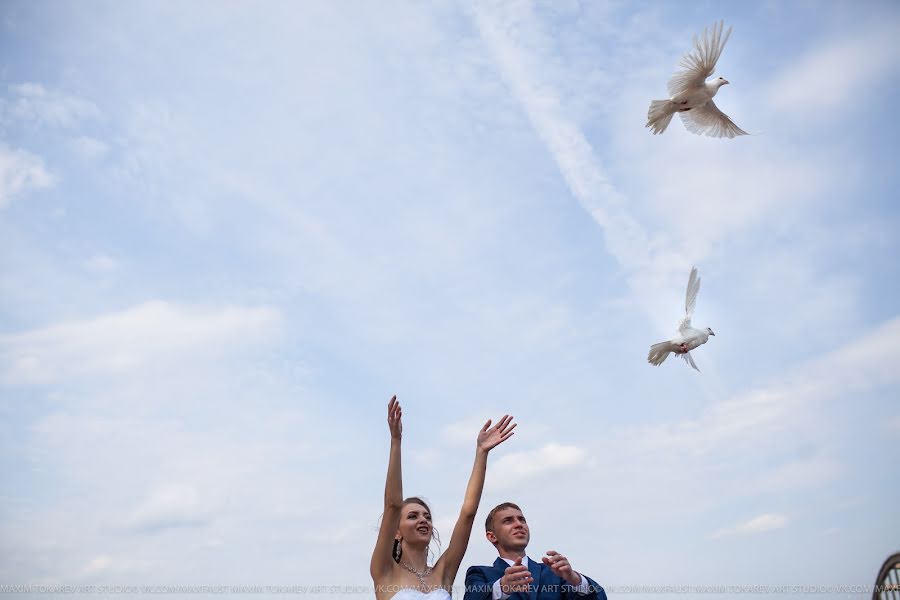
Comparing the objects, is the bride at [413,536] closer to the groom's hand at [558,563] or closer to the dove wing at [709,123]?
the groom's hand at [558,563]

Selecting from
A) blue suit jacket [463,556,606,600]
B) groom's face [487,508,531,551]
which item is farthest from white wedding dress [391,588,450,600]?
groom's face [487,508,531,551]

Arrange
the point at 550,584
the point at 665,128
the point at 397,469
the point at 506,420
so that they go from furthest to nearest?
1. the point at 665,128
2. the point at 506,420
3. the point at 550,584
4. the point at 397,469

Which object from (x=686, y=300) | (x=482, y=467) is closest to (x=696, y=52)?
(x=686, y=300)

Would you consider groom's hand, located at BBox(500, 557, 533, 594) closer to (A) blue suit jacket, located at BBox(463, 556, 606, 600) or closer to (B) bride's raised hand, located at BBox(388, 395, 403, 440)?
(A) blue suit jacket, located at BBox(463, 556, 606, 600)

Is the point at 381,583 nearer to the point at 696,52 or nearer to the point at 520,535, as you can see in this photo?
the point at 520,535

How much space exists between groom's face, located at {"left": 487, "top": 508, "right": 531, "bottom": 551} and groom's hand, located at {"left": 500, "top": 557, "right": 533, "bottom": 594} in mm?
732

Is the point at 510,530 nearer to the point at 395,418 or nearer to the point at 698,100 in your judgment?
the point at 395,418

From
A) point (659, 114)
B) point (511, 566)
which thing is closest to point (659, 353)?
point (659, 114)

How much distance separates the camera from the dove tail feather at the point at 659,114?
9461 millimetres

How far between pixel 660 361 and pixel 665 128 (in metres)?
3.12

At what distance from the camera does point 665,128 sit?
31.6 ft

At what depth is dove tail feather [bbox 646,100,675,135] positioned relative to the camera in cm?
946

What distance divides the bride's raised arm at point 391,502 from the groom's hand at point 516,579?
1035 mm

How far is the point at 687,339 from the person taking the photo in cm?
933
